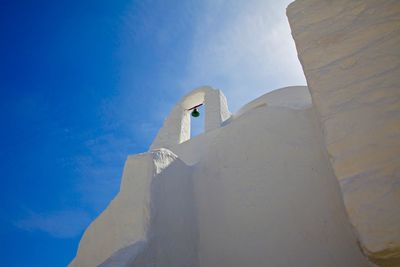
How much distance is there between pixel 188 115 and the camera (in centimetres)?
760

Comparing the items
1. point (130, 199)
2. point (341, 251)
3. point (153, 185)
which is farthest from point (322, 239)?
point (130, 199)

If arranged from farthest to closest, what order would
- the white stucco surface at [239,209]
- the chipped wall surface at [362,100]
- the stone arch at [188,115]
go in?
the stone arch at [188,115] → the white stucco surface at [239,209] → the chipped wall surface at [362,100]

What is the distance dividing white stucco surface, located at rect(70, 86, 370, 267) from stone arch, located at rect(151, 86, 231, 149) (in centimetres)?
323

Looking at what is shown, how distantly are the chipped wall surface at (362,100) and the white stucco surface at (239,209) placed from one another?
3.43 ft

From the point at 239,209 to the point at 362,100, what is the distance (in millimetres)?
1706

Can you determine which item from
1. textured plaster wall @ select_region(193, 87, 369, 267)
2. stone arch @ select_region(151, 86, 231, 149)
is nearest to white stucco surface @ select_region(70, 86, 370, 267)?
textured plaster wall @ select_region(193, 87, 369, 267)

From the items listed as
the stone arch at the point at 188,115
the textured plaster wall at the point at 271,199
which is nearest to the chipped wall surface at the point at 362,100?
the textured plaster wall at the point at 271,199

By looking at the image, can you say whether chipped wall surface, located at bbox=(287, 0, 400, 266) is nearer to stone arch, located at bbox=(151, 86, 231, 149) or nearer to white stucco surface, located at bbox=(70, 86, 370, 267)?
white stucco surface, located at bbox=(70, 86, 370, 267)

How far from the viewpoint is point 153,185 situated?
2500 mm

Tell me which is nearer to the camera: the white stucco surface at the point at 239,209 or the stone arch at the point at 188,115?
the white stucco surface at the point at 239,209

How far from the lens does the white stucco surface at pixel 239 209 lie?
2210 millimetres

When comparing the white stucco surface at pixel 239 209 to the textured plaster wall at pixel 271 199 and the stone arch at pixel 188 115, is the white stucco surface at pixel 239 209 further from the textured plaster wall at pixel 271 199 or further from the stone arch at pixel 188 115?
the stone arch at pixel 188 115

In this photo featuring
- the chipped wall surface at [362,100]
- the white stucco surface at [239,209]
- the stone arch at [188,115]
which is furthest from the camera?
the stone arch at [188,115]

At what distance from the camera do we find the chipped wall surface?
1.18m
